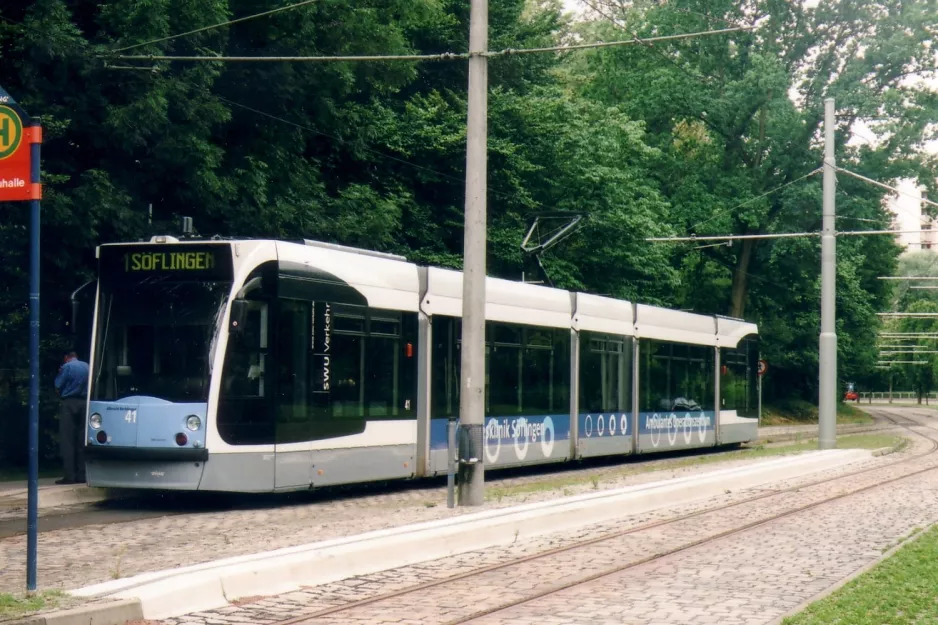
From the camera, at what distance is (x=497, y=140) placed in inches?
1326

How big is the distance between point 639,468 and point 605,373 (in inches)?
72.9

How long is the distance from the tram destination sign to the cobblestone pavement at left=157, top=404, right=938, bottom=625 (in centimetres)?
489

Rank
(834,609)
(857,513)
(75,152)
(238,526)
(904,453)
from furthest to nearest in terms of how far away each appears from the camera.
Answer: (904,453) < (75,152) < (857,513) < (238,526) < (834,609)

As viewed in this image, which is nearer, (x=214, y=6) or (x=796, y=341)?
(x=214, y=6)

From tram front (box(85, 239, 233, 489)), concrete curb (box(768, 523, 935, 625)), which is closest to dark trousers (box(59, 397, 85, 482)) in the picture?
tram front (box(85, 239, 233, 489))

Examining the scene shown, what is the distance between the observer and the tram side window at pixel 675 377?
2628 centimetres

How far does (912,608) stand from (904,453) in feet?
75.4

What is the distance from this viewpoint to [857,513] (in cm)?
1579

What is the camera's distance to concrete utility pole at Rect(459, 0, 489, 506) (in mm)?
15109

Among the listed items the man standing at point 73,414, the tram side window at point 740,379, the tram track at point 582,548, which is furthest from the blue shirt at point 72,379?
the tram side window at point 740,379

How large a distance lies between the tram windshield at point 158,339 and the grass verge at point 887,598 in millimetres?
7666

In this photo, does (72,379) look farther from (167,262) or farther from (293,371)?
(293,371)

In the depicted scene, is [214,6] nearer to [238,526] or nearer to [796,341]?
[238,526]

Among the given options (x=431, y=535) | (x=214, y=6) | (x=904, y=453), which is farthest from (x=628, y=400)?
(x=431, y=535)
